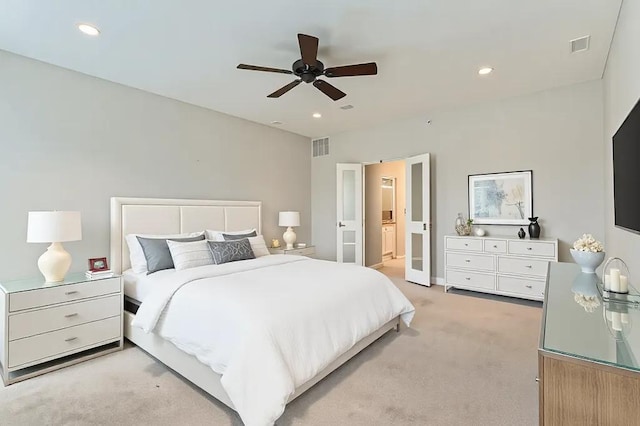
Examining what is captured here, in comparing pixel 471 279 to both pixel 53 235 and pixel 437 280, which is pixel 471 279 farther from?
pixel 53 235

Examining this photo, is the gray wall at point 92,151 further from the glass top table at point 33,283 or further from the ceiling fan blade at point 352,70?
the ceiling fan blade at point 352,70

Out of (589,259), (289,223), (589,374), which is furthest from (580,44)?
(289,223)

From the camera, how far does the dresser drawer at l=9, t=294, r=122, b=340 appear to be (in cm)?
246

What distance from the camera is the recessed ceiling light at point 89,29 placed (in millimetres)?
2645

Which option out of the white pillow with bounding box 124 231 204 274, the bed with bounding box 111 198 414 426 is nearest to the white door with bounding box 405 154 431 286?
the bed with bounding box 111 198 414 426

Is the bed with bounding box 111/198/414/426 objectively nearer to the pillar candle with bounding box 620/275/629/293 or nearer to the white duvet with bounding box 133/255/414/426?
the white duvet with bounding box 133/255/414/426

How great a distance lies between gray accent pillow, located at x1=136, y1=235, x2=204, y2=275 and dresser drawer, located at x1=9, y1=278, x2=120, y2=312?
342mm

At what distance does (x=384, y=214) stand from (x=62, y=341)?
6.82 m

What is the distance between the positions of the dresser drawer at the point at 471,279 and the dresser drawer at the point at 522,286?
112mm

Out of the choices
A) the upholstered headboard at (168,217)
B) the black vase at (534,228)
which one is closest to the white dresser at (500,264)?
the black vase at (534,228)

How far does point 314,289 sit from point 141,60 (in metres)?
2.89

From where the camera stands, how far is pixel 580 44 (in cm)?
304

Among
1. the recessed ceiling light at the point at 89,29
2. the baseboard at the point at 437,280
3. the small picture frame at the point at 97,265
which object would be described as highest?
the recessed ceiling light at the point at 89,29

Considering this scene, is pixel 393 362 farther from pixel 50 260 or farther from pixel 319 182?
pixel 319 182
